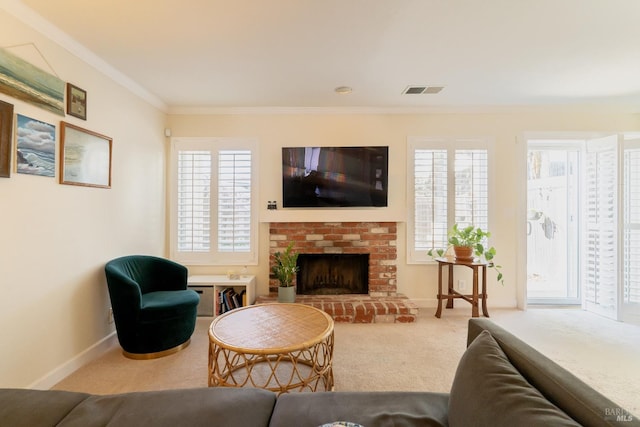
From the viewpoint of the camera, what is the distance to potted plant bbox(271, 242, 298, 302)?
3270 mm

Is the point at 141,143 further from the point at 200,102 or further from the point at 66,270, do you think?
the point at 66,270

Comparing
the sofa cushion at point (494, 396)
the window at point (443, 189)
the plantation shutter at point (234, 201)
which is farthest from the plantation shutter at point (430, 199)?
the sofa cushion at point (494, 396)

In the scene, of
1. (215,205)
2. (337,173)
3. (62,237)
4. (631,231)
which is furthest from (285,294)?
(631,231)

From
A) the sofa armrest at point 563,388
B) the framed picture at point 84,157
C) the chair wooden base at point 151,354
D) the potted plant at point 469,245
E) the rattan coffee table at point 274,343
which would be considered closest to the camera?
the sofa armrest at point 563,388

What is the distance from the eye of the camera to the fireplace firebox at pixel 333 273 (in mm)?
3693

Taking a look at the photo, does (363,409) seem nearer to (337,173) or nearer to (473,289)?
(473,289)

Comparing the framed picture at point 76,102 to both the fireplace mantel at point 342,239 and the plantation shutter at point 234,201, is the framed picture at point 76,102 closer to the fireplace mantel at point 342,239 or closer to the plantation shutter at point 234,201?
the plantation shutter at point 234,201

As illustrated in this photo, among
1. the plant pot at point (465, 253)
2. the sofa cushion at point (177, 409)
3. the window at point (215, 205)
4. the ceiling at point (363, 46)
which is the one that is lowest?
the sofa cushion at point (177, 409)

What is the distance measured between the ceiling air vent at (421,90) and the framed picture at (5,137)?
3.29 m

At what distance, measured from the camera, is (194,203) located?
142 inches

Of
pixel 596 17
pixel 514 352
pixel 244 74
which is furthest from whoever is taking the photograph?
pixel 244 74

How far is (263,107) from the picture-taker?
3568 mm

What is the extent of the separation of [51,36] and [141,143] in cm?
119

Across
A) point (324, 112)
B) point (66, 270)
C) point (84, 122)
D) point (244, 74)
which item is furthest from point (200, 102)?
point (66, 270)
